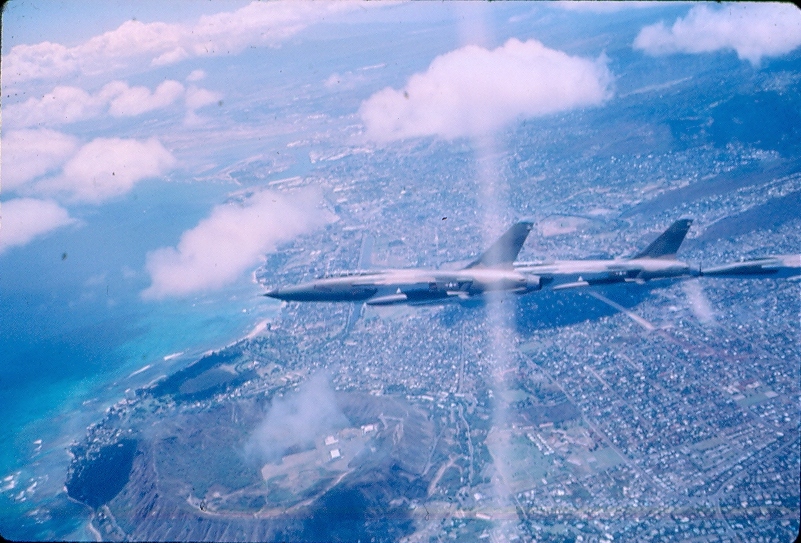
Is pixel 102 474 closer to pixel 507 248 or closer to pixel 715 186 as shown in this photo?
pixel 507 248

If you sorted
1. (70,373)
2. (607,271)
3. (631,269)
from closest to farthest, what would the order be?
(631,269)
(607,271)
(70,373)

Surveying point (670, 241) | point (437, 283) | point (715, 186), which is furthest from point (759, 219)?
point (437, 283)

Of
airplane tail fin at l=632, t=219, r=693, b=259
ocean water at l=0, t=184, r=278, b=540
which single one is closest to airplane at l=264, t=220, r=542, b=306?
airplane tail fin at l=632, t=219, r=693, b=259

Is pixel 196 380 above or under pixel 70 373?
under

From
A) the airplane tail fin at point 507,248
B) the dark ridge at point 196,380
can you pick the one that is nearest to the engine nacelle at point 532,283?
the airplane tail fin at point 507,248

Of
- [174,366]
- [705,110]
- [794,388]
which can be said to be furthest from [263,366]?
[705,110]

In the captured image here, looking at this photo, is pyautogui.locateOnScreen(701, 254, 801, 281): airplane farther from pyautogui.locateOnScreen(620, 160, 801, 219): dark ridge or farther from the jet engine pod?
pyautogui.locateOnScreen(620, 160, 801, 219): dark ridge

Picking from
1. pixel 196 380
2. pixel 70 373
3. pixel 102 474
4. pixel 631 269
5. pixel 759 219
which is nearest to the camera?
pixel 631 269
